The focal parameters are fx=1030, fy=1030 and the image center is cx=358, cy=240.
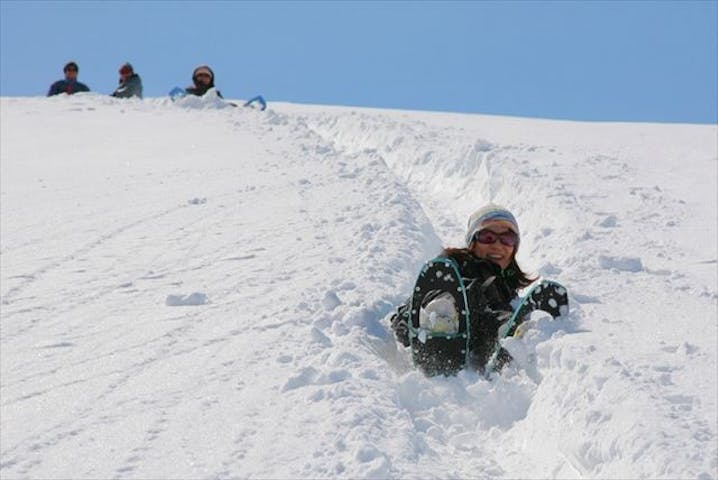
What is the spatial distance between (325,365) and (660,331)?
1.57m

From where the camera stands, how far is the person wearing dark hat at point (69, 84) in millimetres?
19141

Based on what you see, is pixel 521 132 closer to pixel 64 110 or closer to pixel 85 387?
pixel 64 110

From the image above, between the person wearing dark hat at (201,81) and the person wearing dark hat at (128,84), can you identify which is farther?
the person wearing dark hat at (128,84)

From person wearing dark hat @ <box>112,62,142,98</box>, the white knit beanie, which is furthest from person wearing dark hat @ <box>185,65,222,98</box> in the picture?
the white knit beanie

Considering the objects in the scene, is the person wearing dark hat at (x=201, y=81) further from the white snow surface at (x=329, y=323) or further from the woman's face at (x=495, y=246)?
the woman's face at (x=495, y=246)

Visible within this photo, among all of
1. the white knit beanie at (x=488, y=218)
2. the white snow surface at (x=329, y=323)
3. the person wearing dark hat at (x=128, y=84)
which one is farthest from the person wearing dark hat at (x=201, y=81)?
the white knit beanie at (x=488, y=218)

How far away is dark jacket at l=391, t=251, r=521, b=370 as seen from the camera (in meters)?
4.56

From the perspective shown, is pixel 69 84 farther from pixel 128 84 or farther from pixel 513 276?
pixel 513 276

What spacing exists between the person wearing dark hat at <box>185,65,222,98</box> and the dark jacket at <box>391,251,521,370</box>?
12.6 meters

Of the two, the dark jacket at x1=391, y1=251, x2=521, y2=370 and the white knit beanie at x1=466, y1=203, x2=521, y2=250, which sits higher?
the white knit beanie at x1=466, y1=203, x2=521, y2=250

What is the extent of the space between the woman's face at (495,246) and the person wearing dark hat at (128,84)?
1462 cm

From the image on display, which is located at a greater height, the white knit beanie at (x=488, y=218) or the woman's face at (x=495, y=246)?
the white knit beanie at (x=488, y=218)

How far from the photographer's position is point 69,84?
63.0 ft

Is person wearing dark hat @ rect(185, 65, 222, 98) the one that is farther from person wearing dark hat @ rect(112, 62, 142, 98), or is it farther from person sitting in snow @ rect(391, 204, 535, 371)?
person sitting in snow @ rect(391, 204, 535, 371)
